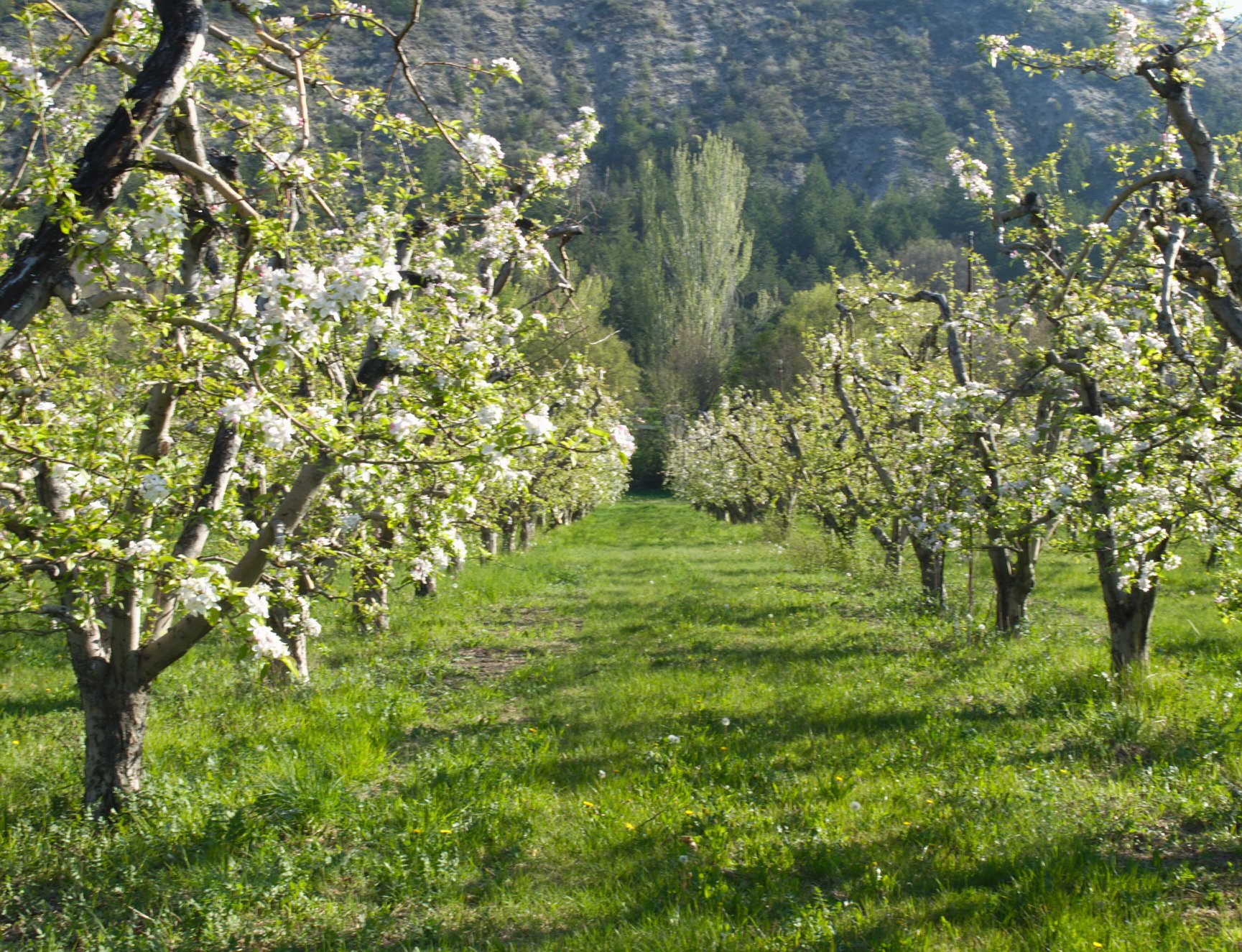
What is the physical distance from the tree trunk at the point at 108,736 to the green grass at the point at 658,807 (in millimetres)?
212

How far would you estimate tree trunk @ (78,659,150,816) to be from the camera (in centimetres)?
496

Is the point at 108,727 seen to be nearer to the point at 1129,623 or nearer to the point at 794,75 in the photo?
the point at 1129,623

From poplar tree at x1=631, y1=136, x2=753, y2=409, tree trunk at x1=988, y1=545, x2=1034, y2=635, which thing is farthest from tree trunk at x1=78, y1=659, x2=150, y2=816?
poplar tree at x1=631, y1=136, x2=753, y2=409

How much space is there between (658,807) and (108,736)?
3442 millimetres

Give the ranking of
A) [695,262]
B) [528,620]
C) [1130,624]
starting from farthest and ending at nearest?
[695,262]
[528,620]
[1130,624]

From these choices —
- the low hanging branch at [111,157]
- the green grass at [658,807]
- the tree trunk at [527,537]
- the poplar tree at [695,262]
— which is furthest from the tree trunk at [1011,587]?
the poplar tree at [695,262]

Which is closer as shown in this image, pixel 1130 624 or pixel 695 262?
pixel 1130 624

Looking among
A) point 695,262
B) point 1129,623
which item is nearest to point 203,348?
point 1129,623

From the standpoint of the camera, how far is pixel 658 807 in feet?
17.0

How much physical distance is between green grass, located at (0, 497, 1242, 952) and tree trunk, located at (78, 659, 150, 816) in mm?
212

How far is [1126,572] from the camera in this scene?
20.5 feet

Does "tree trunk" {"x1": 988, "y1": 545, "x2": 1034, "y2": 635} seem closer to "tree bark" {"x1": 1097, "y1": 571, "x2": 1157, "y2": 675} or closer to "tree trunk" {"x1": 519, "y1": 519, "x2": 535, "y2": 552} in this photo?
"tree bark" {"x1": 1097, "y1": 571, "x2": 1157, "y2": 675}

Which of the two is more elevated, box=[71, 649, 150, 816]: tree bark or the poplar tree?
the poplar tree

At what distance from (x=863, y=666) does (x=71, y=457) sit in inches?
286
